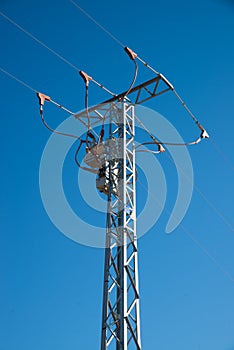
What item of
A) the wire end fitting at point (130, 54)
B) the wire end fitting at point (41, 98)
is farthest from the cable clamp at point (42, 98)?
the wire end fitting at point (130, 54)

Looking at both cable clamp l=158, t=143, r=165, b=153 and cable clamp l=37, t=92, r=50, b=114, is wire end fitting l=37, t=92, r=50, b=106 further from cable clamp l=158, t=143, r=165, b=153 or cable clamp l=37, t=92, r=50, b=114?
cable clamp l=158, t=143, r=165, b=153

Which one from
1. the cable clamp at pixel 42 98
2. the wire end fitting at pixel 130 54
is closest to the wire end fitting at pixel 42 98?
the cable clamp at pixel 42 98

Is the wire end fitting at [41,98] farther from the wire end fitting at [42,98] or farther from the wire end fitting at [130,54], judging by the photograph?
the wire end fitting at [130,54]

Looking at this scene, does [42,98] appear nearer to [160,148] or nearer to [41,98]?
[41,98]

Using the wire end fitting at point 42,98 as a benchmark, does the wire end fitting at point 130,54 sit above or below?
above

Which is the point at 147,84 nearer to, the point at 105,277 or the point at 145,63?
the point at 145,63

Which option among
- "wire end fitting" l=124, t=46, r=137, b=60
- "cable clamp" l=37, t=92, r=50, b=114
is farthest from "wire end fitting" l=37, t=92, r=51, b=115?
"wire end fitting" l=124, t=46, r=137, b=60

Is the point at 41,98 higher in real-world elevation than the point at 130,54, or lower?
lower

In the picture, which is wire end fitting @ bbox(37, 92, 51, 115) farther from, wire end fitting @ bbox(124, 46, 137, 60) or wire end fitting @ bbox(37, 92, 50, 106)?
wire end fitting @ bbox(124, 46, 137, 60)

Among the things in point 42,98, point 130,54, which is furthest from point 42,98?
point 130,54

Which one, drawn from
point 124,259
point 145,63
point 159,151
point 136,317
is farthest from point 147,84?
point 136,317

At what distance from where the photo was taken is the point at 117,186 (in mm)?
10922

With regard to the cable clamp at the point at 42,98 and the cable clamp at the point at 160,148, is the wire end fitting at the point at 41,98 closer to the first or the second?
the cable clamp at the point at 42,98

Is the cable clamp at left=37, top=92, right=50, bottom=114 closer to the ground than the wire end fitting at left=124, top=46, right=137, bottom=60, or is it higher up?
closer to the ground
